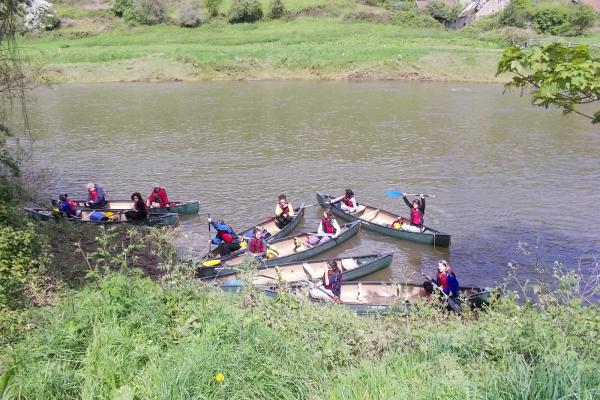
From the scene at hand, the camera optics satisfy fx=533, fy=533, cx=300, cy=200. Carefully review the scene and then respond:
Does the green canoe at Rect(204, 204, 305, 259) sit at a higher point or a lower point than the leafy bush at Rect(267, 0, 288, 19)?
lower

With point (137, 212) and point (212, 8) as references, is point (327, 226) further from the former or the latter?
point (212, 8)

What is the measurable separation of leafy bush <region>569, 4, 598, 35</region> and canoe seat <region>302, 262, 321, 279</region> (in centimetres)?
5740

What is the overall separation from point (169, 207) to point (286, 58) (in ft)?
124

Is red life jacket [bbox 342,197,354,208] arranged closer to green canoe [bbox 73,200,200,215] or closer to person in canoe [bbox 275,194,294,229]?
person in canoe [bbox 275,194,294,229]

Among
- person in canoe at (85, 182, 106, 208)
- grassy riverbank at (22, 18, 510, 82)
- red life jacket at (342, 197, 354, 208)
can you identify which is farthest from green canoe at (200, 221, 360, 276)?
grassy riverbank at (22, 18, 510, 82)

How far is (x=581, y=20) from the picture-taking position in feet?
191

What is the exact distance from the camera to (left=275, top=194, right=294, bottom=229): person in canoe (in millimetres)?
16672

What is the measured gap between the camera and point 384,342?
20.8ft

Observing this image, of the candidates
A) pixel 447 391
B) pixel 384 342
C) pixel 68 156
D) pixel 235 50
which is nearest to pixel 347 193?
pixel 384 342

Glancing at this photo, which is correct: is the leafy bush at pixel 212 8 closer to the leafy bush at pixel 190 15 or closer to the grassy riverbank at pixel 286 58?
the leafy bush at pixel 190 15

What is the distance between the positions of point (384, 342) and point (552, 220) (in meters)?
13.3

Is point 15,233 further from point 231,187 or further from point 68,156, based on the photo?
point 68,156

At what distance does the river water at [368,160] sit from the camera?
54.3 ft

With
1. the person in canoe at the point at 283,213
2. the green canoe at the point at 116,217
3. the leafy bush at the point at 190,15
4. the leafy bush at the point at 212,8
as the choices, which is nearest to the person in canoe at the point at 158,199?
the green canoe at the point at 116,217
